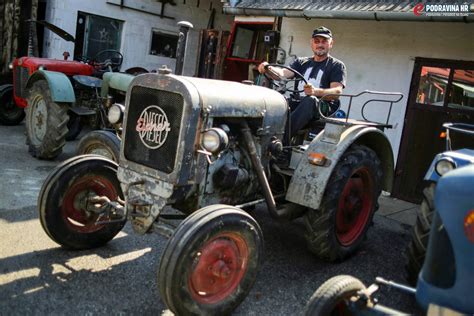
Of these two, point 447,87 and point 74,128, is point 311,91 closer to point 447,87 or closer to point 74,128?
point 447,87

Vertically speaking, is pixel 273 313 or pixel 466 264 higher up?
pixel 466 264

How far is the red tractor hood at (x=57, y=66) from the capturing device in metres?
6.78

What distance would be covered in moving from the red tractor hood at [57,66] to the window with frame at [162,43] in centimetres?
460

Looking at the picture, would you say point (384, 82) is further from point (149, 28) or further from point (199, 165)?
point (149, 28)

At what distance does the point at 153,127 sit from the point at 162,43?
9416mm

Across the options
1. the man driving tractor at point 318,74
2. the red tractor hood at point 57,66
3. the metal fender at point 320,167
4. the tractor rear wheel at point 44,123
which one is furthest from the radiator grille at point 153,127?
the red tractor hood at point 57,66

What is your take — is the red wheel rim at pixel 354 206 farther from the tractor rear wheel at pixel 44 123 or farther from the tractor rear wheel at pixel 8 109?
the tractor rear wheel at pixel 8 109

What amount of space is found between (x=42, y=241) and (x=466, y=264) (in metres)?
2.91

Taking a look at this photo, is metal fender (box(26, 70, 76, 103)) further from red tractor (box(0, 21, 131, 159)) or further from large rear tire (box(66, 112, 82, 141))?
large rear tire (box(66, 112, 82, 141))

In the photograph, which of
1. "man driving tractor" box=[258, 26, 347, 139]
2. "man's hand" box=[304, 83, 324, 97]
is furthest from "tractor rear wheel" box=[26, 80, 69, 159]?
"man's hand" box=[304, 83, 324, 97]

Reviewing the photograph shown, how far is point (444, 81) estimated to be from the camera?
5.90 m

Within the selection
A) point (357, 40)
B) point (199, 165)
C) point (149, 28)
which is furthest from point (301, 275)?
point (149, 28)

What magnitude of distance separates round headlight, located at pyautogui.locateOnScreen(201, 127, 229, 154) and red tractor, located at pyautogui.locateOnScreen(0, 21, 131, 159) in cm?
352

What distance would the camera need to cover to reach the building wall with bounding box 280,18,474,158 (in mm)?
5766
